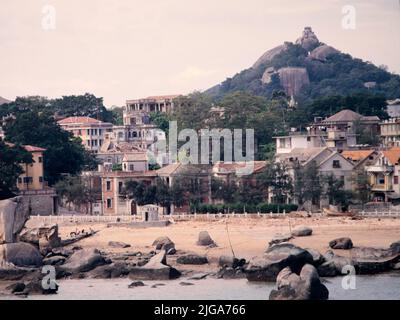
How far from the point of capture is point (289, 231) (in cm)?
3700

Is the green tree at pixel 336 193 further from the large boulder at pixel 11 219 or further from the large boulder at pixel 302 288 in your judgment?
the large boulder at pixel 302 288

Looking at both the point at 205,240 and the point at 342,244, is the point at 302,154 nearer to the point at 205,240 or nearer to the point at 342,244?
the point at 205,240

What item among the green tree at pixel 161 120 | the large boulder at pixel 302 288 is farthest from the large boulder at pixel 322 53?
the large boulder at pixel 302 288

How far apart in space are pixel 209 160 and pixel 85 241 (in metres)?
12.3

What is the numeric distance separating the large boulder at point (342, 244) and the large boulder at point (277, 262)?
3.76 m

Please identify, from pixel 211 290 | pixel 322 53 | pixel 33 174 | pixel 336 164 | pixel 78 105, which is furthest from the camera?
pixel 322 53

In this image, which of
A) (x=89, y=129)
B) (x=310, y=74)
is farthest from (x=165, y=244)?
(x=310, y=74)

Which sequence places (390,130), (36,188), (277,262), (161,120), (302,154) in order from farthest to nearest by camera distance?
(161,120) < (390,130) < (36,188) < (302,154) < (277,262)

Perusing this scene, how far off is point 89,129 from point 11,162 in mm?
21127

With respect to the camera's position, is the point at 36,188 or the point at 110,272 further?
the point at 36,188

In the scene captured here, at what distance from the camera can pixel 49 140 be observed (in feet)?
170

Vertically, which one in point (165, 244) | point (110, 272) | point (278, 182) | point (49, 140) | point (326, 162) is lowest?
point (110, 272)

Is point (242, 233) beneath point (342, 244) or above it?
above
